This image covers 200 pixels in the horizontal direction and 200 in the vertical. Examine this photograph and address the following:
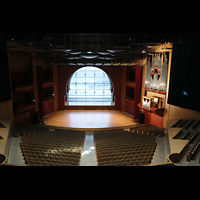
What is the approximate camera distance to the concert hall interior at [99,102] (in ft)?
26.6

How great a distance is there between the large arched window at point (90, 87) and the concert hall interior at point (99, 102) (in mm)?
103

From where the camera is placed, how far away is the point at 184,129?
9.86 metres

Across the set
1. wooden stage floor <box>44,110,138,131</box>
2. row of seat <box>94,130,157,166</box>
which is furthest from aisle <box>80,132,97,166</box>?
wooden stage floor <box>44,110,138,131</box>

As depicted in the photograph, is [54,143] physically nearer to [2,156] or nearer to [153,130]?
[2,156]

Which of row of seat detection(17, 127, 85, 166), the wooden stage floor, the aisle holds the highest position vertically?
row of seat detection(17, 127, 85, 166)

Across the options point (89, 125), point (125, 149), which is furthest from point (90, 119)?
point (125, 149)

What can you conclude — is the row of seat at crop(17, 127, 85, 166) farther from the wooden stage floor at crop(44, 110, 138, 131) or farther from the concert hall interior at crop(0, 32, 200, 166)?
the wooden stage floor at crop(44, 110, 138, 131)

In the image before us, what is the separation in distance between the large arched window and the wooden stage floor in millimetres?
1679

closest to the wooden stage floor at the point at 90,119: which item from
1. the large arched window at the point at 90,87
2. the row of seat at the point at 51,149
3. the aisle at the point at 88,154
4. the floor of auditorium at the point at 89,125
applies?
the floor of auditorium at the point at 89,125

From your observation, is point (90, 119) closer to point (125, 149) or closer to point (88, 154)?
point (88, 154)

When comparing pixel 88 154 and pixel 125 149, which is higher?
pixel 125 149

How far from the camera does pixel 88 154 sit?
8867 millimetres

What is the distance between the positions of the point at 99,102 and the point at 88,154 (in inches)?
420

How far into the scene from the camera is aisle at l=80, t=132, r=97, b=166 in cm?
789
